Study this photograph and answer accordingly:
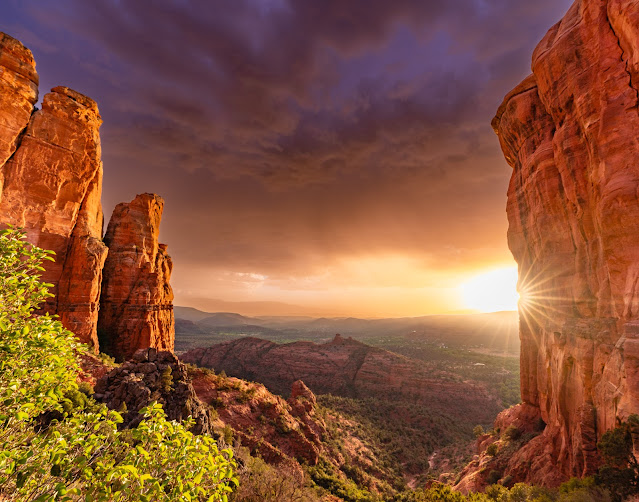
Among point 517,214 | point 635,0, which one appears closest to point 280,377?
point 517,214

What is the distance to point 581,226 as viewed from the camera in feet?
68.9

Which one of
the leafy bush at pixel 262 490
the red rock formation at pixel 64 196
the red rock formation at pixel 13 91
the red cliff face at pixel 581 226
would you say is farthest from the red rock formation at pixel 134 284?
the red cliff face at pixel 581 226

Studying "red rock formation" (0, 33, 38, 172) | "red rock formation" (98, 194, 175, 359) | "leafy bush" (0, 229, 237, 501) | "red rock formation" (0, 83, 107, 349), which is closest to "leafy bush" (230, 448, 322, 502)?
"leafy bush" (0, 229, 237, 501)

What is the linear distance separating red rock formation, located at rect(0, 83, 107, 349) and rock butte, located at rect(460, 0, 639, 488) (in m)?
43.4

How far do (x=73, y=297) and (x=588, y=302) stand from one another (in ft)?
153

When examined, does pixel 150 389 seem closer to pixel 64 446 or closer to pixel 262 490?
pixel 262 490

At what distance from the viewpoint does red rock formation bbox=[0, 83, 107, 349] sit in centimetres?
2655

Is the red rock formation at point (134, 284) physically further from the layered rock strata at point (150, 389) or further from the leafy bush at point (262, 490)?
the leafy bush at point (262, 490)

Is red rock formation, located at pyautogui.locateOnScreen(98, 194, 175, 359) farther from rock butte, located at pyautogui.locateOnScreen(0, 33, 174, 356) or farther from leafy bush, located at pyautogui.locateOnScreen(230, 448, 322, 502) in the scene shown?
leafy bush, located at pyautogui.locateOnScreen(230, 448, 322, 502)

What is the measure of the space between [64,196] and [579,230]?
158 feet

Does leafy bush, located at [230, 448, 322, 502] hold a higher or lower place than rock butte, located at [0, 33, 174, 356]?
lower

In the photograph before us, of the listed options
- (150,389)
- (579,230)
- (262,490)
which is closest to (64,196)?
(150,389)

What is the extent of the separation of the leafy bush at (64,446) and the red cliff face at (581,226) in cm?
1949

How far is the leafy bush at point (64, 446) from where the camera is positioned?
16.3ft
